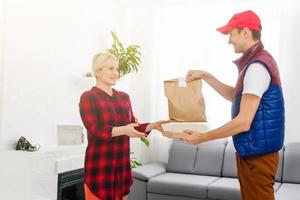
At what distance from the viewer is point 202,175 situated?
14.8 feet

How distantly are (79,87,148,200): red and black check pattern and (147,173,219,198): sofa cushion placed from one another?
2.04m

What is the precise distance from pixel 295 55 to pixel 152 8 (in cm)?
192

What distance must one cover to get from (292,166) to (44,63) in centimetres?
275

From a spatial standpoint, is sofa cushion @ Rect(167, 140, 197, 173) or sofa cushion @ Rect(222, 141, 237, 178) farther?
sofa cushion @ Rect(167, 140, 197, 173)

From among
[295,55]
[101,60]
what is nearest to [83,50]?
[101,60]

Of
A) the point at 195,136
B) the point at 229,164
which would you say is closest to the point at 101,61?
the point at 195,136

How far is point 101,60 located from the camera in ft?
6.93

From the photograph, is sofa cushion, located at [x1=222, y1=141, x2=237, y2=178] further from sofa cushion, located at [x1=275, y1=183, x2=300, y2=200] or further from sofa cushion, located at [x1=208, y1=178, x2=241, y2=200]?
sofa cushion, located at [x1=275, y1=183, x2=300, y2=200]

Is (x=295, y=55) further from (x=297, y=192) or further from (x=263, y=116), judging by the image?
(x=263, y=116)

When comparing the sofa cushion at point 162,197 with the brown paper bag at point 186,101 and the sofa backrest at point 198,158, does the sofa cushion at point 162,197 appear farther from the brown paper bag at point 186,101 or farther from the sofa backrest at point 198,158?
the brown paper bag at point 186,101

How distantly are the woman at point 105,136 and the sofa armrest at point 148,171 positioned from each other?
217 cm

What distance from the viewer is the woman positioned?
6.66 ft

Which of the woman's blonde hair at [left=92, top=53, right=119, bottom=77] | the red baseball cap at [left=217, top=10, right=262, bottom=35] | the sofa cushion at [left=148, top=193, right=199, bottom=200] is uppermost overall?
the red baseball cap at [left=217, top=10, right=262, bottom=35]

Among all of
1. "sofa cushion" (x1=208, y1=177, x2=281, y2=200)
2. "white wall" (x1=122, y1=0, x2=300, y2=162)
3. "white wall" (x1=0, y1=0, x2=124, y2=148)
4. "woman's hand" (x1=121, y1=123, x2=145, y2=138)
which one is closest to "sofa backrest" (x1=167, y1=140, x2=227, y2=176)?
"white wall" (x1=122, y1=0, x2=300, y2=162)
